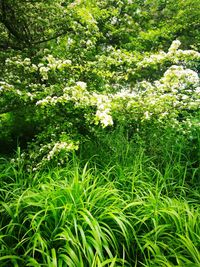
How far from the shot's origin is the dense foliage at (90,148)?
2236mm

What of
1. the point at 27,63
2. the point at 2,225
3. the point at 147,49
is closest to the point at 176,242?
the point at 2,225

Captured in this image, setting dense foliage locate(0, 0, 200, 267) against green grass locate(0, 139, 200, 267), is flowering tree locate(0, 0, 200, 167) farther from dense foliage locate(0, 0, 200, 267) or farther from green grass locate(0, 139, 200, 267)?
green grass locate(0, 139, 200, 267)

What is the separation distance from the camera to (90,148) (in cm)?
395

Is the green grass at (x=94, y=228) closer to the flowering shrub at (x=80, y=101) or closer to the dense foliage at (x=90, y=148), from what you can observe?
the dense foliage at (x=90, y=148)

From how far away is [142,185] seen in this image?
2.97 m

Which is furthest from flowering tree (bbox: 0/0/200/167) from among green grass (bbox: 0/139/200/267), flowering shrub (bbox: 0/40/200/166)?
green grass (bbox: 0/139/200/267)

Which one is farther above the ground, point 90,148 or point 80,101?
point 80,101

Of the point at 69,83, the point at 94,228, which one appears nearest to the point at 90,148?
the point at 69,83

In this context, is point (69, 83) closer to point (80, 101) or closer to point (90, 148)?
point (80, 101)

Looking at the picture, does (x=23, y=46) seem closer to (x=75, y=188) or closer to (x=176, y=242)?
(x=75, y=188)

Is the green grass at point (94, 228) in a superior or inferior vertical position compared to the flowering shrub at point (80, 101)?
inferior

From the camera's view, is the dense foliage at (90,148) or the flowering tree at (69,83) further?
the flowering tree at (69,83)

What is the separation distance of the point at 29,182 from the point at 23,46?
2.55 metres

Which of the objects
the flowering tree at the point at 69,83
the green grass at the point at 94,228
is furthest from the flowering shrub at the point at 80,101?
the green grass at the point at 94,228
